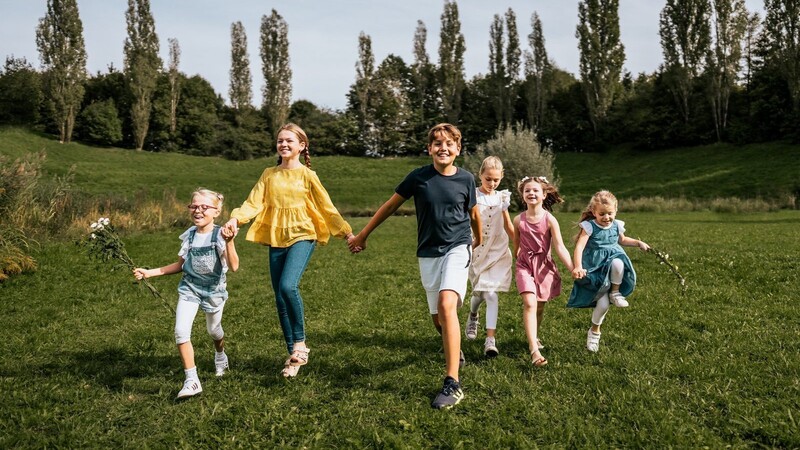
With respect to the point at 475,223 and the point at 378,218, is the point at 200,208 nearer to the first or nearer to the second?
the point at 378,218

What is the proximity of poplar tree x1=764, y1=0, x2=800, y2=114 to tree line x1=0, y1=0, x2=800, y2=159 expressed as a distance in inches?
3.2

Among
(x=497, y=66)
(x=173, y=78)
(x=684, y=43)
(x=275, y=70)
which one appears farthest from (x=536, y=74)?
(x=173, y=78)

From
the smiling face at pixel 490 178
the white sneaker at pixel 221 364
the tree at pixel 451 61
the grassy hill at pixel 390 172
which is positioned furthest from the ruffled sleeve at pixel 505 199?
the tree at pixel 451 61

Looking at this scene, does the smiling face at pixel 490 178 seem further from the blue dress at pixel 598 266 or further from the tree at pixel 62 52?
the tree at pixel 62 52

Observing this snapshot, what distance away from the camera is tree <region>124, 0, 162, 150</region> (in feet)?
181

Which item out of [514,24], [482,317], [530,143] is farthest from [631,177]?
[482,317]

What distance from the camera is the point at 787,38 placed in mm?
43500

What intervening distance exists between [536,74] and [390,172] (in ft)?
66.3

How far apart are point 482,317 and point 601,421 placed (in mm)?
3862

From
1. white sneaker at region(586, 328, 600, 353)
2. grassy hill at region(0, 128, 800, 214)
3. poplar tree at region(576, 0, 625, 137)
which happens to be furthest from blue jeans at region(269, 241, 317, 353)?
poplar tree at region(576, 0, 625, 137)

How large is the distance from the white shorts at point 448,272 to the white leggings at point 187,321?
6.80ft

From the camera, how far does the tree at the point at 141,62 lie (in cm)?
5519

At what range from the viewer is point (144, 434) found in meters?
4.10

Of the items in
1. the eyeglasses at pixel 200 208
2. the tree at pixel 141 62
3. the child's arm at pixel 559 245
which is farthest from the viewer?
the tree at pixel 141 62
